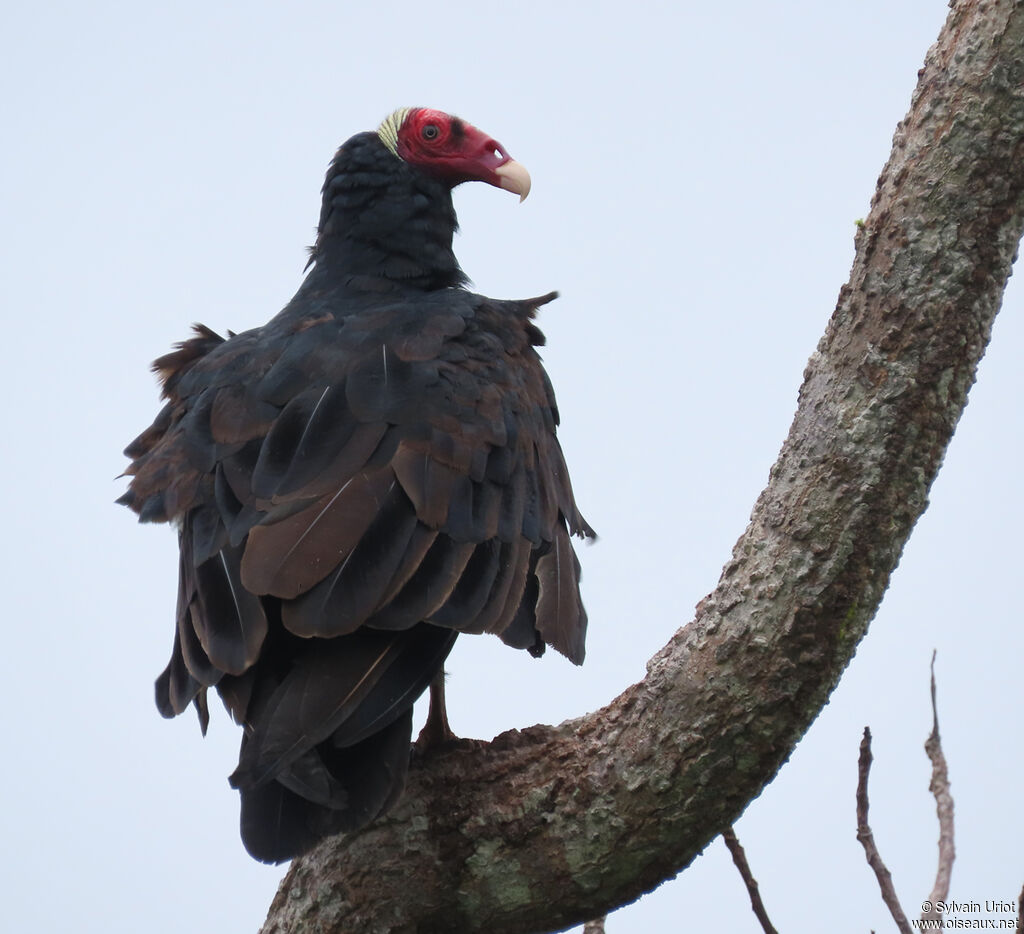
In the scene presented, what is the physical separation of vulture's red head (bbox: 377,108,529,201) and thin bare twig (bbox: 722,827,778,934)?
2666mm

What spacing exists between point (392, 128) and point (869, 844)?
324 cm

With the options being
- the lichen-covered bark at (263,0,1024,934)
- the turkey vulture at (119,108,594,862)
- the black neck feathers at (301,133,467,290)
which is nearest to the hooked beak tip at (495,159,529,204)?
the black neck feathers at (301,133,467,290)

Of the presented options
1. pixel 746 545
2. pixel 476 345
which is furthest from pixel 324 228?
Answer: pixel 746 545

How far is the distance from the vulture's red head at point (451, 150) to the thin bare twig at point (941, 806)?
260 centimetres

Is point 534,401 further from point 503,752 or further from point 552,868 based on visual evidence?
point 552,868

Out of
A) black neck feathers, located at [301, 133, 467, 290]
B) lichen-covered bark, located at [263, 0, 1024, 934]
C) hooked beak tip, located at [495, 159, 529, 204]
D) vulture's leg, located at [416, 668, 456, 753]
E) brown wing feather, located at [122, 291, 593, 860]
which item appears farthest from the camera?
hooked beak tip, located at [495, 159, 529, 204]

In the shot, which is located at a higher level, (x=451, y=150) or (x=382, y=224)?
(x=451, y=150)

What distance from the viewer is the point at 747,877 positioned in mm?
3197

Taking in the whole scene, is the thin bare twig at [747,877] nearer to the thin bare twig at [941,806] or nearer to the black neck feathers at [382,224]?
the thin bare twig at [941,806]

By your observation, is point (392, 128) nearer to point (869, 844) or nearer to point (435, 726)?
point (435, 726)

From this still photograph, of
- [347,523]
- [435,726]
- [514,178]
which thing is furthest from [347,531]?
[514,178]

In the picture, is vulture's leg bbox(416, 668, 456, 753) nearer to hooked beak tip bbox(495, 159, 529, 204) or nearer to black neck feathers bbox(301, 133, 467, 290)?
black neck feathers bbox(301, 133, 467, 290)

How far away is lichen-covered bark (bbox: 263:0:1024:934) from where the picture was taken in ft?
8.95

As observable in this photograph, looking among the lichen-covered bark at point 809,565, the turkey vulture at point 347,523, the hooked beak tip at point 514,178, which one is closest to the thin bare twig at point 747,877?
the lichen-covered bark at point 809,565
